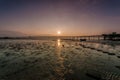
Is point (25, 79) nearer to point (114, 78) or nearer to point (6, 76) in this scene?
point (6, 76)

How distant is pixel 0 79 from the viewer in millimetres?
10031

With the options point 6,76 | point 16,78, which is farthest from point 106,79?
point 6,76

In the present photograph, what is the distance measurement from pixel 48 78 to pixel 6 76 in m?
4.48

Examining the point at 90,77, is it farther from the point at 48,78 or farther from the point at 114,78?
the point at 48,78

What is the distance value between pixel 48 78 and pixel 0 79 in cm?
468

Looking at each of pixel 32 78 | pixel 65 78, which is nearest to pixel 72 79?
pixel 65 78

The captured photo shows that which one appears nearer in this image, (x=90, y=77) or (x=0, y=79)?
(x=0, y=79)

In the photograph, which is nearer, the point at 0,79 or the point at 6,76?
the point at 0,79

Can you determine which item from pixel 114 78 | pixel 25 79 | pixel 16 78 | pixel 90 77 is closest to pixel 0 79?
pixel 16 78

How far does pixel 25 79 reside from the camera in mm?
10211

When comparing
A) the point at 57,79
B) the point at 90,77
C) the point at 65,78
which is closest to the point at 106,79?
the point at 90,77

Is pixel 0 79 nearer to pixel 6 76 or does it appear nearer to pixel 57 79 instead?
pixel 6 76

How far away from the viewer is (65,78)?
10.6 meters

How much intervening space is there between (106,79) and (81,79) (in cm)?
244
